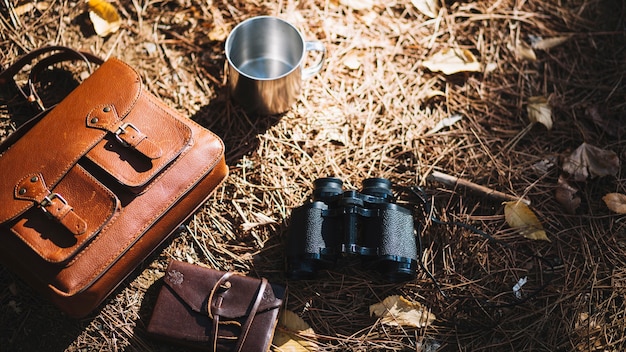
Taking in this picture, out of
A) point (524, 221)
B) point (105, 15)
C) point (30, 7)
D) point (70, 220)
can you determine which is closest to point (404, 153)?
point (524, 221)

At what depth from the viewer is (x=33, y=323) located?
1.98 m

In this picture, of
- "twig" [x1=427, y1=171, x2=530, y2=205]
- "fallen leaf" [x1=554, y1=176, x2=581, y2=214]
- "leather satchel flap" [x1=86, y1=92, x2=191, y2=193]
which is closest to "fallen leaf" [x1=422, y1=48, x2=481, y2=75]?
"twig" [x1=427, y1=171, x2=530, y2=205]

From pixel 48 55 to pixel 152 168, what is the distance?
3.40ft

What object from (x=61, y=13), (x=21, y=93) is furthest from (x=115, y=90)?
(x=61, y=13)

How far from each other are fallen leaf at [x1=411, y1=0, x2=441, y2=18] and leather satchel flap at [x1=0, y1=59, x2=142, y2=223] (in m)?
1.46

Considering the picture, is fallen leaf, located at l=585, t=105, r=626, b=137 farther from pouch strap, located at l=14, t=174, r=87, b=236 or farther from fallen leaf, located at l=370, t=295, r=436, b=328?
pouch strap, located at l=14, t=174, r=87, b=236

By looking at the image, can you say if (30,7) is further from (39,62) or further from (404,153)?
(404,153)

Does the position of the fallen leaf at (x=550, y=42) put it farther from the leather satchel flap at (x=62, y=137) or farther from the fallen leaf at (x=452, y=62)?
the leather satchel flap at (x=62, y=137)

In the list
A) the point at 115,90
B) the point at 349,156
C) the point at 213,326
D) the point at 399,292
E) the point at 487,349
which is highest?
the point at 115,90

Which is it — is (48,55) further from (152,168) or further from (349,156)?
(349,156)

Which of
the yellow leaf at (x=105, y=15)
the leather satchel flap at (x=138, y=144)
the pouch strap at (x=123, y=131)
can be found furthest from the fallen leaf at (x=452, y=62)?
the yellow leaf at (x=105, y=15)

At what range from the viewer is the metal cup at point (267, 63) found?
216cm

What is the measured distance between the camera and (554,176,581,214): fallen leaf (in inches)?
88.2

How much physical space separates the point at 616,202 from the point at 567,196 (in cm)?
21
